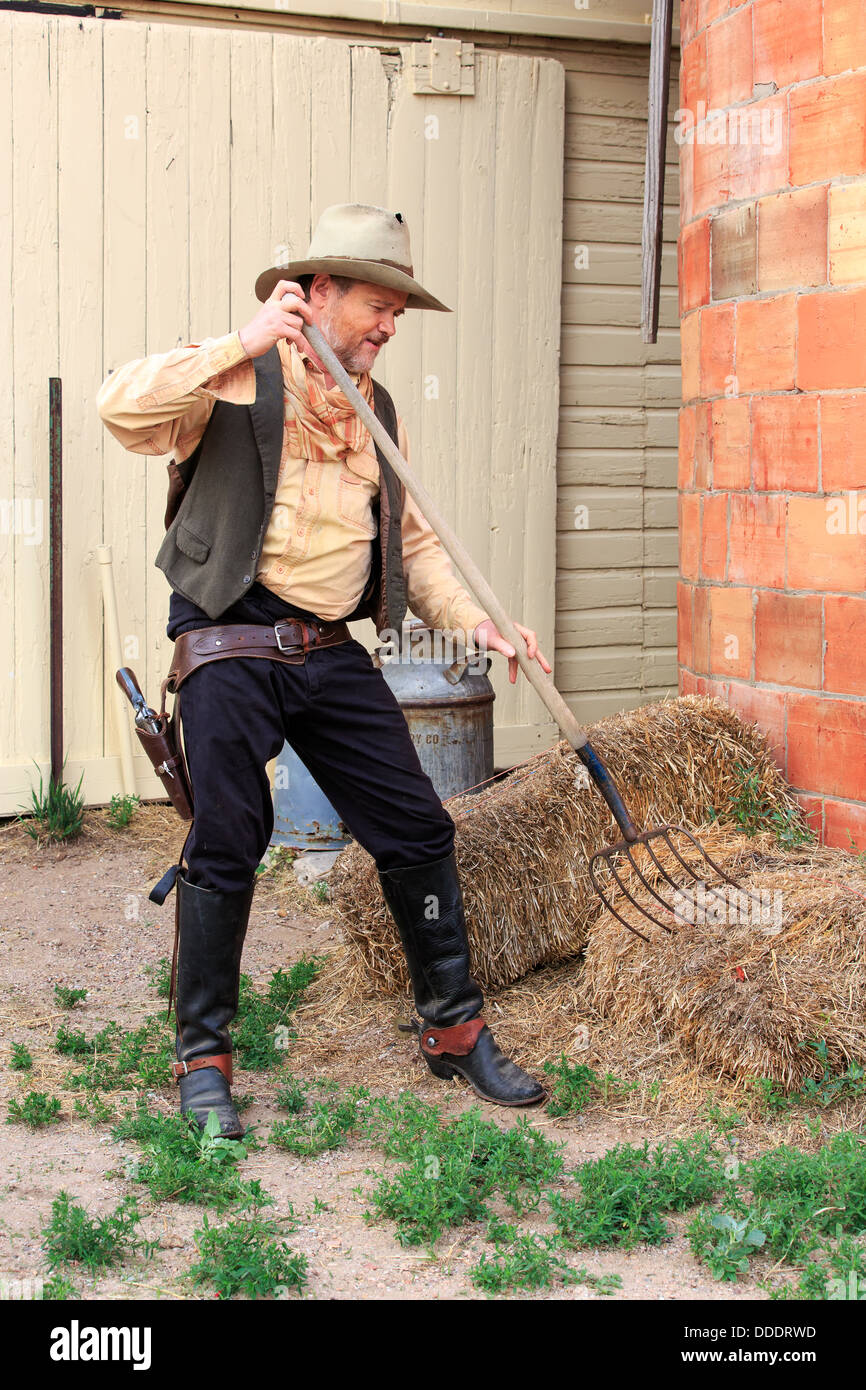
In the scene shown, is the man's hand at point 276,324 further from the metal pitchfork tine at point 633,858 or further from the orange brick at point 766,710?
Answer: the orange brick at point 766,710

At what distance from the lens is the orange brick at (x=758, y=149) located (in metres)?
4.74

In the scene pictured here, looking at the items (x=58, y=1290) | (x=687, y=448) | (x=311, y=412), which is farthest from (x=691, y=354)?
(x=58, y=1290)

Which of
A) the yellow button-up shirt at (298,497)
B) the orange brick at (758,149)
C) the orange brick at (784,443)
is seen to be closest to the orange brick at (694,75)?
the orange brick at (758,149)

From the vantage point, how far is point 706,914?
4168 mm

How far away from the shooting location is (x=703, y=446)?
17.1ft

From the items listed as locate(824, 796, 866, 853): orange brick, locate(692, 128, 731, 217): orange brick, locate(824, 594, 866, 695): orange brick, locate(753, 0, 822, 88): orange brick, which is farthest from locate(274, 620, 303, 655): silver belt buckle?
locate(753, 0, 822, 88): orange brick

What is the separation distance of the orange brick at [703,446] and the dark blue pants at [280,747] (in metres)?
1.93

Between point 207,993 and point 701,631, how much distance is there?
2.49 metres

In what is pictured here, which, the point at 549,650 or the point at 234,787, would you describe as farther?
the point at 549,650

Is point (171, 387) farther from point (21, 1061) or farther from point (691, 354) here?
point (691, 354)

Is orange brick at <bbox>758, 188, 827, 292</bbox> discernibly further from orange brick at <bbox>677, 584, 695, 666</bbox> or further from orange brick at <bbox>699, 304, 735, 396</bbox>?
orange brick at <bbox>677, 584, 695, 666</bbox>

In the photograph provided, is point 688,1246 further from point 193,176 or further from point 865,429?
point 193,176
